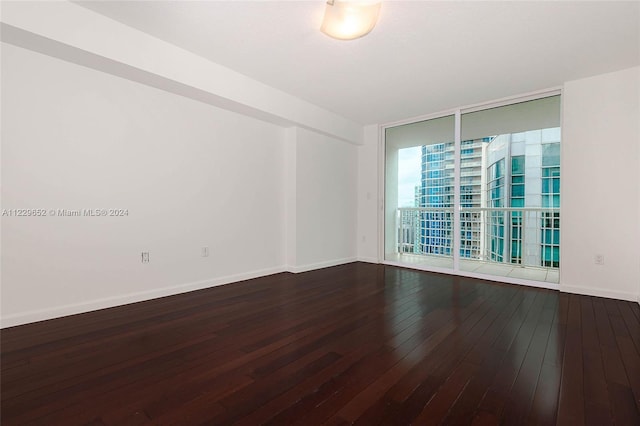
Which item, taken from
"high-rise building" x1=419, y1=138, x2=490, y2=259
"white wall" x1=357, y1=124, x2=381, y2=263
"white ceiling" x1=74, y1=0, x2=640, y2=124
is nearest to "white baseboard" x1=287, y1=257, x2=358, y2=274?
"white wall" x1=357, y1=124, x2=381, y2=263

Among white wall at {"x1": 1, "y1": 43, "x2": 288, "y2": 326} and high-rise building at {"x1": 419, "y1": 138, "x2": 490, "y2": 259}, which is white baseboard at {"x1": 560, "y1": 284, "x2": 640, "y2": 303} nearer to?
high-rise building at {"x1": 419, "y1": 138, "x2": 490, "y2": 259}

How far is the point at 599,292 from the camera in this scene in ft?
10.8

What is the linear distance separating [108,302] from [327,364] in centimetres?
224

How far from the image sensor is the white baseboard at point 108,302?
2318 millimetres

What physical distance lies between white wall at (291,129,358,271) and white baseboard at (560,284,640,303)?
3.08 meters

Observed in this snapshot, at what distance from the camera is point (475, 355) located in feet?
6.26

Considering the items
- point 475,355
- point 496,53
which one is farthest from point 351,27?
point 475,355

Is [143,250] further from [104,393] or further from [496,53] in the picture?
[496,53]

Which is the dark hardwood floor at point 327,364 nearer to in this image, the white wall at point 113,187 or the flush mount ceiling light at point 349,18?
the white wall at point 113,187

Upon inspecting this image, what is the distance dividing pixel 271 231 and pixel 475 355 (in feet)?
9.84

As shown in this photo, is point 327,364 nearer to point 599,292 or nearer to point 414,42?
point 414,42

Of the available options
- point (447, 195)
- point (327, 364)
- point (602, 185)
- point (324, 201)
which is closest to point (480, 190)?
point (447, 195)

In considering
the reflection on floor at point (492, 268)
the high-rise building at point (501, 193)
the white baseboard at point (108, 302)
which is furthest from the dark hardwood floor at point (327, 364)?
the high-rise building at point (501, 193)

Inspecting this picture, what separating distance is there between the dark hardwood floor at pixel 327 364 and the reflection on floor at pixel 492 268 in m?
1.07
